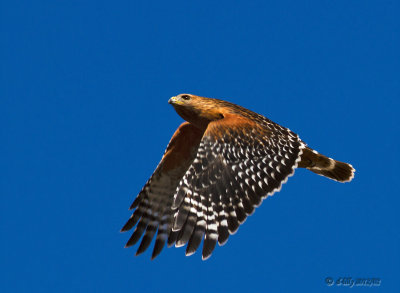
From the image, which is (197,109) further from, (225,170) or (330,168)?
(330,168)

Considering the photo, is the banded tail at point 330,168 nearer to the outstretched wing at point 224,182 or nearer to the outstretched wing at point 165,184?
the outstretched wing at point 224,182

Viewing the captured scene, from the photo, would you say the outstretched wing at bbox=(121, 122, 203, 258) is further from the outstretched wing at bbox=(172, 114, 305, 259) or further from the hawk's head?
the outstretched wing at bbox=(172, 114, 305, 259)

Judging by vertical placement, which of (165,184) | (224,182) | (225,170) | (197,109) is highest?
(197,109)

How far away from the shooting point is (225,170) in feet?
30.8

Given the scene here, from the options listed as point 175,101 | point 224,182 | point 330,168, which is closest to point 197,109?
point 175,101

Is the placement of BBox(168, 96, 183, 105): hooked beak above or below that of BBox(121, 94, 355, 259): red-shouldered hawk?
above

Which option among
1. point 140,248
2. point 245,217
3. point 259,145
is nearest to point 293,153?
point 259,145

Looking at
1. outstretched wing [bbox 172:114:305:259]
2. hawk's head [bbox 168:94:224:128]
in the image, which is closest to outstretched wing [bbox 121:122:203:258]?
hawk's head [bbox 168:94:224:128]

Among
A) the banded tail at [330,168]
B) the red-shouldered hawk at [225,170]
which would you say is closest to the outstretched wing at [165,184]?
the red-shouldered hawk at [225,170]

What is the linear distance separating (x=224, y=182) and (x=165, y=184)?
2.09 meters

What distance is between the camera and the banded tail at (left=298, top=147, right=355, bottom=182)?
10648 mm

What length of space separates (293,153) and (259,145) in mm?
527

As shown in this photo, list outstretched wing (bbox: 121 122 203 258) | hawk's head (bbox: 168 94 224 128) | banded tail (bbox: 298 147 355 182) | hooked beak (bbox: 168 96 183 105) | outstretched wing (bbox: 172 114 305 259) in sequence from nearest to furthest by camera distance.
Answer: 1. outstretched wing (bbox: 172 114 305 259)
2. hawk's head (bbox: 168 94 224 128)
3. hooked beak (bbox: 168 96 183 105)
4. banded tail (bbox: 298 147 355 182)
5. outstretched wing (bbox: 121 122 203 258)

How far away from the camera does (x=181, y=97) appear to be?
10.6 meters
